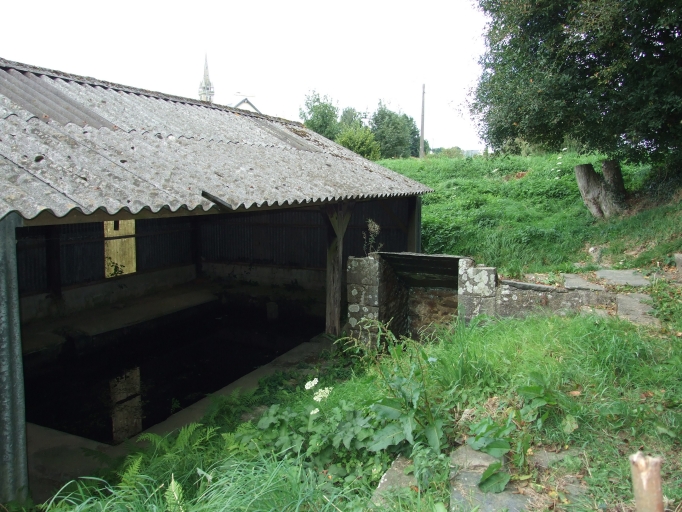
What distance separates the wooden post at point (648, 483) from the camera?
1506mm

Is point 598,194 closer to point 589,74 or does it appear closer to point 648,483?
point 589,74

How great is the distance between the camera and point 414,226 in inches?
411

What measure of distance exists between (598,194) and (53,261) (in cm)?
1077

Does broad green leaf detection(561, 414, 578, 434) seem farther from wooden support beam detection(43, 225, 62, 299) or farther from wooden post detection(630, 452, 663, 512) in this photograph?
wooden support beam detection(43, 225, 62, 299)

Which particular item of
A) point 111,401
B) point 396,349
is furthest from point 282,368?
point 396,349

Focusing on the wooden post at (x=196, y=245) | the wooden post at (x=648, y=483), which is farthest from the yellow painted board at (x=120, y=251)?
the wooden post at (x=648, y=483)

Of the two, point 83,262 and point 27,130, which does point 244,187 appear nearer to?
point 27,130

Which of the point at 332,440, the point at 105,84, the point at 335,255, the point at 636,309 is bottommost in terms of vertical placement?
the point at 332,440

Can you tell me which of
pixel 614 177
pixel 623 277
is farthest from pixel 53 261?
pixel 614 177

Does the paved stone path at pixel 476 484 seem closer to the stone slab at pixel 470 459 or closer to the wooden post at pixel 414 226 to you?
the stone slab at pixel 470 459

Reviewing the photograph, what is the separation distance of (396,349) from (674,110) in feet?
21.0

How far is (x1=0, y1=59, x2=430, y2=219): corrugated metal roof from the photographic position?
3720 mm

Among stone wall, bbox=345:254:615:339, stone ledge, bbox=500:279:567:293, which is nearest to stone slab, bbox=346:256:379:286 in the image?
stone wall, bbox=345:254:615:339

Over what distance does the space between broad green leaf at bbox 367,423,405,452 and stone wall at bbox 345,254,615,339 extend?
213 cm
